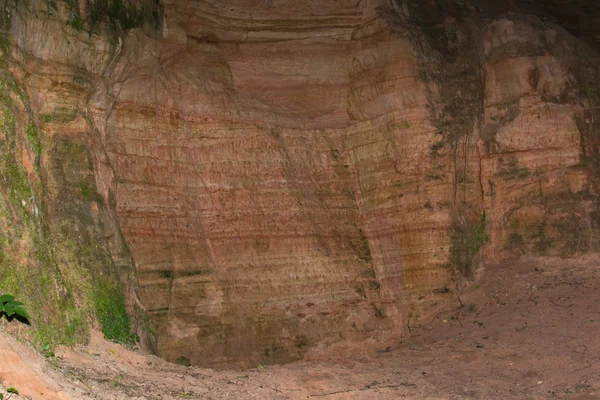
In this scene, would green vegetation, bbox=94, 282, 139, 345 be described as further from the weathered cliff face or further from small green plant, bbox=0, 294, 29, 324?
small green plant, bbox=0, 294, 29, 324

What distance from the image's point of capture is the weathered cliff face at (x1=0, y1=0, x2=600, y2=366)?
981 cm

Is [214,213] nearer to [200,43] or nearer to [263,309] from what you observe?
[263,309]

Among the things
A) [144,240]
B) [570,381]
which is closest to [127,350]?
[144,240]

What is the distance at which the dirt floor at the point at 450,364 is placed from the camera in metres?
6.05

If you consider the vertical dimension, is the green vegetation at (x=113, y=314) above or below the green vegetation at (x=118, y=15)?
below

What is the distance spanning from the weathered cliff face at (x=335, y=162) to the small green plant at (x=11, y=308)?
3.62m

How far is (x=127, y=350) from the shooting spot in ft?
24.3

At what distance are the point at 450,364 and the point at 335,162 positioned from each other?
372 centimetres

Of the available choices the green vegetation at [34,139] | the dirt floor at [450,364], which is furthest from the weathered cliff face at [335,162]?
the green vegetation at [34,139]

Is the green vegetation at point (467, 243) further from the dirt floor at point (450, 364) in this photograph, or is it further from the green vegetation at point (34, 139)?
the green vegetation at point (34, 139)

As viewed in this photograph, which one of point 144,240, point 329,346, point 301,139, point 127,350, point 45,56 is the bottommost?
point 329,346

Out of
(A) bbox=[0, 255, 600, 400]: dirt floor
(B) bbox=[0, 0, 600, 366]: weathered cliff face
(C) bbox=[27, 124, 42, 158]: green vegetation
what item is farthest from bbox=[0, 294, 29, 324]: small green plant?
(B) bbox=[0, 0, 600, 366]: weathered cliff face

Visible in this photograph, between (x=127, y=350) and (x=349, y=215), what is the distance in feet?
14.8

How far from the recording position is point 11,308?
5.64 meters
